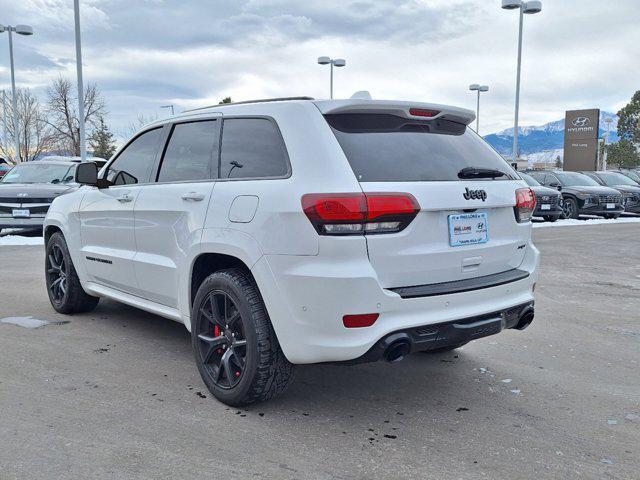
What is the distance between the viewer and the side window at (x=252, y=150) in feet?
11.1

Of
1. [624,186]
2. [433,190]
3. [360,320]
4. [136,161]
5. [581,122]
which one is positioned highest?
[581,122]

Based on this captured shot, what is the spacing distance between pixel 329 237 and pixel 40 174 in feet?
39.0

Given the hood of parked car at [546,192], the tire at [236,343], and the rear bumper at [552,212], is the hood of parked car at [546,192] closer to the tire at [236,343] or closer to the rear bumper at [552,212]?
the rear bumper at [552,212]

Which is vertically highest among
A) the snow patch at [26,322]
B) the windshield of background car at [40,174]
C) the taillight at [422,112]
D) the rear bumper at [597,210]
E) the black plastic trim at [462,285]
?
the taillight at [422,112]

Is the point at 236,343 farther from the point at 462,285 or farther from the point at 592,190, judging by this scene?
the point at 592,190

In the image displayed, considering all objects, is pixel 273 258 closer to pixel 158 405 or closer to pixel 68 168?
pixel 158 405

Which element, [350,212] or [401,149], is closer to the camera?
[350,212]

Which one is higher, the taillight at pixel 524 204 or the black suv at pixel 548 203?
the taillight at pixel 524 204

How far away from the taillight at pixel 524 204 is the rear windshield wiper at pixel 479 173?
172mm

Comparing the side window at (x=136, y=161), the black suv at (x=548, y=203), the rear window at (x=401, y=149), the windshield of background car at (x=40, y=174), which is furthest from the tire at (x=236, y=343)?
the black suv at (x=548, y=203)

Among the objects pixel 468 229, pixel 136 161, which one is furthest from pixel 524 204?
pixel 136 161

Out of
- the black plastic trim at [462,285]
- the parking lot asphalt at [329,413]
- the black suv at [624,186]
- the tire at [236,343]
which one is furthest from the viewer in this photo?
the black suv at [624,186]

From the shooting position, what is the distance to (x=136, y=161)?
4.73 meters

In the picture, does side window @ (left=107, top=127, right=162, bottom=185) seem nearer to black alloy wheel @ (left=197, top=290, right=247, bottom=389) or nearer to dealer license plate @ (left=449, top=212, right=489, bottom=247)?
black alloy wheel @ (left=197, top=290, right=247, bottom=389)
